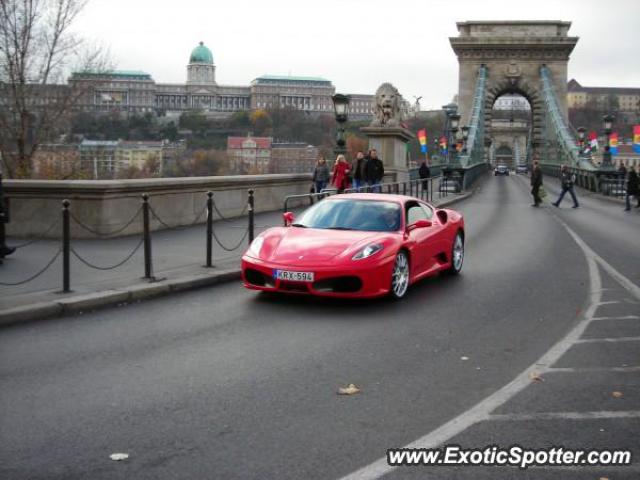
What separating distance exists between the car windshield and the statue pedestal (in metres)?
19.6

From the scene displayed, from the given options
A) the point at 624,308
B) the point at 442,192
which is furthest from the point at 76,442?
the point at 442,192

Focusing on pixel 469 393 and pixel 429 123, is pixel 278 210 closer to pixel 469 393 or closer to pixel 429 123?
pixel 469 393

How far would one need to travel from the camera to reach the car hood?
358 inches

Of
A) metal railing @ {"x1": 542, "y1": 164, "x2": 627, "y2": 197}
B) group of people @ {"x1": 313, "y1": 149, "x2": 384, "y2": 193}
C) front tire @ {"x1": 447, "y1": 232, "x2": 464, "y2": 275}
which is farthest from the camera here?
metal railing @ {"x1": 542, "y1": 164, "x2": 627, "y2": 197}

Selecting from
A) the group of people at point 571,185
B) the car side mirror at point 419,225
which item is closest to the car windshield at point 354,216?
the car side mirror at point 419,225

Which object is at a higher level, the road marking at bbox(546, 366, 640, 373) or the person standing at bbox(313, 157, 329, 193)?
the person standing at bbox(313, 157, 329, 193)

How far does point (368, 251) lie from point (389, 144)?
22.3m

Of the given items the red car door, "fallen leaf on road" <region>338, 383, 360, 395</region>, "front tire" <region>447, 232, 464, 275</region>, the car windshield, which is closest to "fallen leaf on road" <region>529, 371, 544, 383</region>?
"fallen leaf on road" <region>338, 383, 360, 395</region>

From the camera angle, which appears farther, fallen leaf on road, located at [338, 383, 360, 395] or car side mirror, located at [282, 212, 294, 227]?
car side mirror, located at [282, 212, 294, 227]

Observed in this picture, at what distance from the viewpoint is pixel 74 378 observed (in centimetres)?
606

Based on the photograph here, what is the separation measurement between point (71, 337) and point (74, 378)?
154cm

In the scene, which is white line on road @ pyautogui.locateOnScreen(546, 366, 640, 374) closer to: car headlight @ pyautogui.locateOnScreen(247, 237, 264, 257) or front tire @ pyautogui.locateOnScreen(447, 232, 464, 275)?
car headlight @ pyautogui.locateOnScreen(247, 237, 264, 257)

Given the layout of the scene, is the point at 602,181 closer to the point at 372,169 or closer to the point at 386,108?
the point at 386,108

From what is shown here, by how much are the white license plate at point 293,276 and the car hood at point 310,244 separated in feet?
0.41
